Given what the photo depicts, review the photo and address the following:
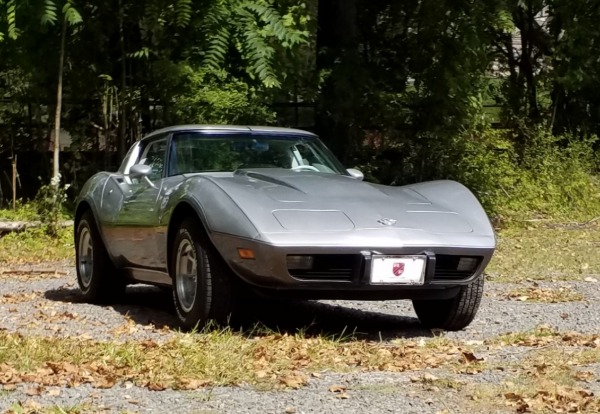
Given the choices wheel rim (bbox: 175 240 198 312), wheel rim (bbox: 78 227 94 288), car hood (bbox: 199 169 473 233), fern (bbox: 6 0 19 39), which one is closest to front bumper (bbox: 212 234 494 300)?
car hood (bbox: 199 169 473 233)

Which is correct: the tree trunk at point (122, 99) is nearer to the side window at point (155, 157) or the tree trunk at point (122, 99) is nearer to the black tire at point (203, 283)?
the side window at point (155, 157)

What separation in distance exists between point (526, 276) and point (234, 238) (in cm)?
473

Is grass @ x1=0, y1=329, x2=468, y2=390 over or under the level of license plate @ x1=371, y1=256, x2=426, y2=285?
under

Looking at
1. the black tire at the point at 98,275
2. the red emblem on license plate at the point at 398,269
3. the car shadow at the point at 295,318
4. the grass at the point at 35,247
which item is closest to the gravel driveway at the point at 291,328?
the car shadow at the point at 295,318

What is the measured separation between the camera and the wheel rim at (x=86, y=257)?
27.3ft

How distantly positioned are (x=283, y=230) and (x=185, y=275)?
3.04 ft

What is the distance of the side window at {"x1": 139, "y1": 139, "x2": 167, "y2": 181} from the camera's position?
7.57 m

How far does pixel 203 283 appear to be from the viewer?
248 inches

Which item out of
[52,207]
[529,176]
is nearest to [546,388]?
[52,207]

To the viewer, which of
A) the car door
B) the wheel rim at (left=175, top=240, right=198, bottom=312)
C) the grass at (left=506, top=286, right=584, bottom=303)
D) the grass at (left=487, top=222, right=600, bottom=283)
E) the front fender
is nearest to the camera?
the front fender

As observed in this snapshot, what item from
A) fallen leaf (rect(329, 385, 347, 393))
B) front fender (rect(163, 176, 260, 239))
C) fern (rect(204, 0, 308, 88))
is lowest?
fallen leaf (rect(329, 385, 347, 393))

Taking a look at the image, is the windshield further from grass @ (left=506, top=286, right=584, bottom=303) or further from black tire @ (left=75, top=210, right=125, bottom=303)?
grass @ (left=506, top=286, right=584, bottom=303)

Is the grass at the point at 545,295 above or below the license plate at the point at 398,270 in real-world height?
below

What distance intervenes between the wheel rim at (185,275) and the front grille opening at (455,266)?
55.1 inches
